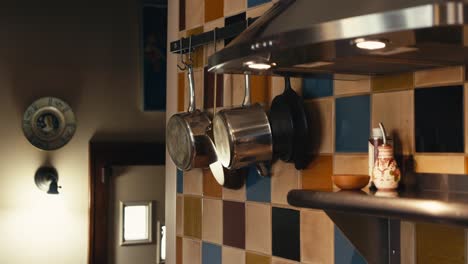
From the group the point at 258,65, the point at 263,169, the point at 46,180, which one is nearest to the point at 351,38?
the point at 258,65

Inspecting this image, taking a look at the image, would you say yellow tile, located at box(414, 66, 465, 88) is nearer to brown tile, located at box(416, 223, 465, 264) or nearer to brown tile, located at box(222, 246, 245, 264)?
brown tile, located at box(416, 223, 465, 264)

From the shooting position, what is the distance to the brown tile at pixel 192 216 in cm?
216

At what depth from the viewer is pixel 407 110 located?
1442 mm

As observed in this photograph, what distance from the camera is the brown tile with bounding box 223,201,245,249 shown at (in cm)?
195

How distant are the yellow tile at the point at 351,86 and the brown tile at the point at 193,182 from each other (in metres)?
0.66

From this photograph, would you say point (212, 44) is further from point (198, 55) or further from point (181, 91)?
point (181, 91)

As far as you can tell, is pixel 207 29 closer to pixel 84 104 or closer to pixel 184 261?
pixel 184 261

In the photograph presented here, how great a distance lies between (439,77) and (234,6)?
0.79m

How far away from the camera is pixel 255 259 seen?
1.89 meters

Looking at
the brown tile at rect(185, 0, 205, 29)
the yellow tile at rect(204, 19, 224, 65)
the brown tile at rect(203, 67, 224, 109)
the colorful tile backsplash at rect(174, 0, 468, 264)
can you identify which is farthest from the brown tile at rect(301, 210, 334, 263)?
the brown tile at rect(185, 0, 205, 29)

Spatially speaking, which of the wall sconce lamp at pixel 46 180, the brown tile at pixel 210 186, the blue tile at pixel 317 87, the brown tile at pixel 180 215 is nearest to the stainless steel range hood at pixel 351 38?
the blue tile at pixel 317 87

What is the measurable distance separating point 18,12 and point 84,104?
77 cm

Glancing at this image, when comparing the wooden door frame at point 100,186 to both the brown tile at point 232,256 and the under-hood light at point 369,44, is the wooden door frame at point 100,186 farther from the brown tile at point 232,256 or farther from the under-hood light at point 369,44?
the under-hood light at point 369,44

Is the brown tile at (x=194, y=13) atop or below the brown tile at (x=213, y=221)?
atop
